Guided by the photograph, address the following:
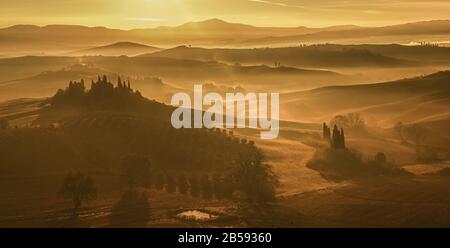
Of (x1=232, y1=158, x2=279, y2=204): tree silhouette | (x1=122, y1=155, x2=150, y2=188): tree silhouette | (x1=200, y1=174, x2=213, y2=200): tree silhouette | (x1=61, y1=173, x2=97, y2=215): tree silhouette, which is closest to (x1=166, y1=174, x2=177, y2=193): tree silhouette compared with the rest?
(x1=122, y1=155, x2=150, y2=188): tree silhouette

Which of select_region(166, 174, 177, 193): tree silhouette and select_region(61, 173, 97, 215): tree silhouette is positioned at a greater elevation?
select_region(61, 173, 97, 215): tree silhouette

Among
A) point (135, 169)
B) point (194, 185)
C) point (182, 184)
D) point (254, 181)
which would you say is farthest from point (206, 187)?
point (135, 169)

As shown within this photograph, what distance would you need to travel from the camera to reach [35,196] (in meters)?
95.8

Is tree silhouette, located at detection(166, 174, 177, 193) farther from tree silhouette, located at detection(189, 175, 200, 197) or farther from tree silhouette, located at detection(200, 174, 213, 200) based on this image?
tree silhouette, located at detection(200, 174, 213, 200)

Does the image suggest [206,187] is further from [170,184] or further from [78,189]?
[78,189]

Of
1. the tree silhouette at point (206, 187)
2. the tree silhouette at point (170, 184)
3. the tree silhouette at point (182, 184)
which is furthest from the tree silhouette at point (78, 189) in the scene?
the tree silhouette at point (206, 187)

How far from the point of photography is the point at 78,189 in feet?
302

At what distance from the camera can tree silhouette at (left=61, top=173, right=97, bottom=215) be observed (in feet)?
300

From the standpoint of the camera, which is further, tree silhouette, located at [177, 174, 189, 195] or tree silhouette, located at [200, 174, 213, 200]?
tree silhouette, located at [177, 174, 189, 195]

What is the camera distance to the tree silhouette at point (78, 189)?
300 feet

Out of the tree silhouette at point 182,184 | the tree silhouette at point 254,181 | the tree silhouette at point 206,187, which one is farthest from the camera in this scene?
the tree silhouette at point 182,184

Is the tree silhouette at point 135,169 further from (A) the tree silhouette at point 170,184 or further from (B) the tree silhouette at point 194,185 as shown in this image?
(B) the tree silhouette at point 194,185

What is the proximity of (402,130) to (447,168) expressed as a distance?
58771mm
